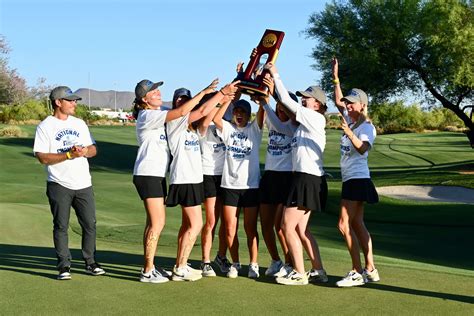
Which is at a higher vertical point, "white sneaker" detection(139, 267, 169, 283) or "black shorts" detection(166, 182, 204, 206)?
"black shorts" detection(166, 182, 204, 206)

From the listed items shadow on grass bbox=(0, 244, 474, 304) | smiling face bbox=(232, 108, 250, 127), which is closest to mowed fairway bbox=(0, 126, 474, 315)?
shadow on grass bbox=(0, 244, 474, 304)

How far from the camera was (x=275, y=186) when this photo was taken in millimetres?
7707

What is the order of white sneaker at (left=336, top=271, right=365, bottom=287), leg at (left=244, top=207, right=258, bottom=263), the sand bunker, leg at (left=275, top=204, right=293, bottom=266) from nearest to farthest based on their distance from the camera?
white sneaker at (left=336, top=271, right=365, bottom=287)
leg at (left=275, top=204, right=293, bottom=266)
leg at (left=244, top=207, right=258, bottom=263)
the sand bunker

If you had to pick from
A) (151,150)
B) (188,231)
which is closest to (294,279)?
(188,231)

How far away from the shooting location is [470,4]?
3108cm

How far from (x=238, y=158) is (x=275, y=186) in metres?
0.50

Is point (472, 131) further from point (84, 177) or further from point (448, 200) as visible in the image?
point (84, 177)

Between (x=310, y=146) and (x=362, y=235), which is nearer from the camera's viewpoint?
(x=310, y=146)

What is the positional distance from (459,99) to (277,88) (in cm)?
2647

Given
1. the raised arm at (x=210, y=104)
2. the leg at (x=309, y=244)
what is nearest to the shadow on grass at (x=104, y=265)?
the leg at (x=309, y=244)

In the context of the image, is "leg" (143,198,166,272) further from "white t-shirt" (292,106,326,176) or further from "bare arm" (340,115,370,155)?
"bare arm" (340,115,370,155)

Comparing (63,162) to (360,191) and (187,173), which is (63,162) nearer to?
(187,173)

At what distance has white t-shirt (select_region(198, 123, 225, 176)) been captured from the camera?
795 cm

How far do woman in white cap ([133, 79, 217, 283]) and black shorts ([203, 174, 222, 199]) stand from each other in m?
0.59
